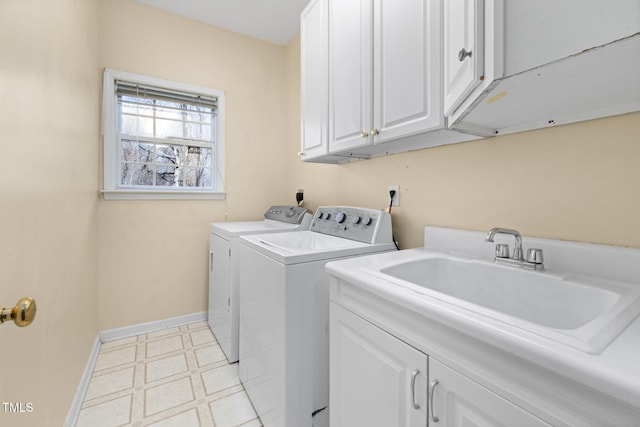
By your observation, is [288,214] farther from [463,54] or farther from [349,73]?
[463,54]

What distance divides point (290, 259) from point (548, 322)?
0.93 meters

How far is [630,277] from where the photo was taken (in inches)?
31.6

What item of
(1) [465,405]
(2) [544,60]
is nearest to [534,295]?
(1) [465,405]

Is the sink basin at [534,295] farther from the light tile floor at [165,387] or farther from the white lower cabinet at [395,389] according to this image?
the light tile floor at [165,387]

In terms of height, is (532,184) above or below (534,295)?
above

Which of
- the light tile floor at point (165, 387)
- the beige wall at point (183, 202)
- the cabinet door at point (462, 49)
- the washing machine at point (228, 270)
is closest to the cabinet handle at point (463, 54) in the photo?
the cabinet door at point (462, 49)

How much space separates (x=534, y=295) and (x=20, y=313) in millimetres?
1416

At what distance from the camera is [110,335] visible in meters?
2.24

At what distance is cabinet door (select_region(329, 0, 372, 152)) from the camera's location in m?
1.38

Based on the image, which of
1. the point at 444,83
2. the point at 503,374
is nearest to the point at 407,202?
the point at 444,83

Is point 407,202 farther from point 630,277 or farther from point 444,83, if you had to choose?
point 630,277

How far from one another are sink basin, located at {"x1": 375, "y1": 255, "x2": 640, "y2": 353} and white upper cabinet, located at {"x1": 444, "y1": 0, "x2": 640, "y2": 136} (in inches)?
21.7

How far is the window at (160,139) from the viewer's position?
2230 millimetres

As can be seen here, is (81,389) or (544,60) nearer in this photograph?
(544,60)
